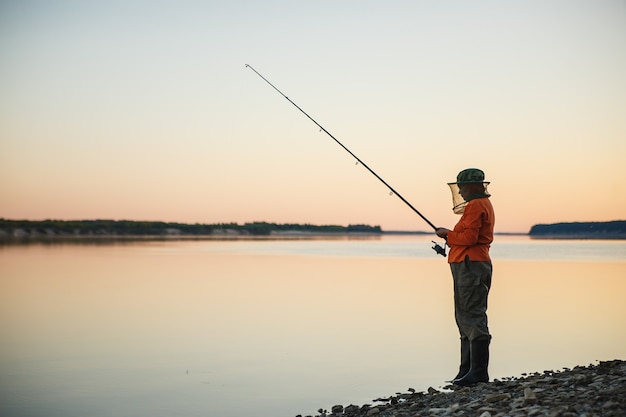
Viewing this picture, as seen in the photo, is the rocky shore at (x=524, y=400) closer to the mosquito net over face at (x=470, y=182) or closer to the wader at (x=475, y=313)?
the wader at (x=475, y=313)

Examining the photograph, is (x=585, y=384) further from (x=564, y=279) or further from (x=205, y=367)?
(x=564, y=279)

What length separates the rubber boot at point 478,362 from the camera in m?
6.75

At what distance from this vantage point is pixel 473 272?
6781 mm

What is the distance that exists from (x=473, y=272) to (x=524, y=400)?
1629 mm

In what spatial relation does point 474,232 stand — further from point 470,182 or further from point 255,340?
point 255,340

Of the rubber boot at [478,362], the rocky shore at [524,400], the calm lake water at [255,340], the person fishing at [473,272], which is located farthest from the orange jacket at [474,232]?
the calm lake water at [255,340]

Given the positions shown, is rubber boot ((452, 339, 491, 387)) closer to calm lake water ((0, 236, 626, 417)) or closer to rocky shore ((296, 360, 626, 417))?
rocky shore ((296, 360, 626, 417))

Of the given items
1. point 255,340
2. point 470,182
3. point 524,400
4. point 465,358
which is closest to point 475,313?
point 465,358

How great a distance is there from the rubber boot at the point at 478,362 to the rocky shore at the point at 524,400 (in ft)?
0.51

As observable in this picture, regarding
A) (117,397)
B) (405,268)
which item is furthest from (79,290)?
(405,268)

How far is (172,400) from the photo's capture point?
7008 millimetres

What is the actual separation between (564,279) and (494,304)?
23.6 ft

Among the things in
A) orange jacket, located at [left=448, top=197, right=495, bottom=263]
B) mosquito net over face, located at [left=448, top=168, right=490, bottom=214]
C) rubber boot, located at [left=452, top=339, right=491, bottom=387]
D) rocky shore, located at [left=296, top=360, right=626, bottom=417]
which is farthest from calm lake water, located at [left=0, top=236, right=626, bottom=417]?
mosquito net over face, located at [left=448, top=168, right=490, bottom=214]

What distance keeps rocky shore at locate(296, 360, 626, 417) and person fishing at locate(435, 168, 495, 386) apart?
29 centimetres
